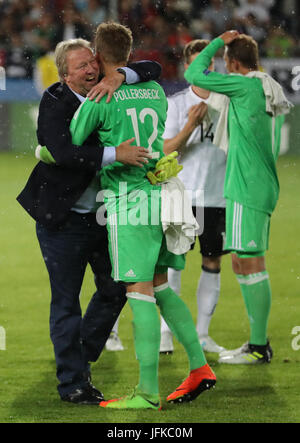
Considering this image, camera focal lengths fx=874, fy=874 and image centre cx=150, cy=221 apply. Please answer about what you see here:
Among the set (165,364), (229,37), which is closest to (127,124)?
(229,37)

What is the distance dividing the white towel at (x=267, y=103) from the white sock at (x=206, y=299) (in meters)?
0.74

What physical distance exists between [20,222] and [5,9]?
11.0 m

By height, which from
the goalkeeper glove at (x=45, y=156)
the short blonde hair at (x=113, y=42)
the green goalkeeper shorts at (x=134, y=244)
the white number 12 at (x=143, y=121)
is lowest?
the green goalkeeper shorts at (x=134, y=244)

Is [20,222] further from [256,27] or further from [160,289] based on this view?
[256,27]

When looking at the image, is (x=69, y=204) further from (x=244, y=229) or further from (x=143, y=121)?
(x=244, y=229)

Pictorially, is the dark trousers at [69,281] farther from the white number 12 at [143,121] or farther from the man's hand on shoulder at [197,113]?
the man's hand on shoulder at [197,113]

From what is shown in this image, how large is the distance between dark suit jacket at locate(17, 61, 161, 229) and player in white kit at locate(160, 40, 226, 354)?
0.99 meters

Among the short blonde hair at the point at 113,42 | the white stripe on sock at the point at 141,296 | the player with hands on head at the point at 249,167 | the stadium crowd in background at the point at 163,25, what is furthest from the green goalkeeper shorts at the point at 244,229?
the stadium crowd in background at the point at 163,25

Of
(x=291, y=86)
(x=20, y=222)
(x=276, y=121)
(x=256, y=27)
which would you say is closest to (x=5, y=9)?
(x=256, y=27)

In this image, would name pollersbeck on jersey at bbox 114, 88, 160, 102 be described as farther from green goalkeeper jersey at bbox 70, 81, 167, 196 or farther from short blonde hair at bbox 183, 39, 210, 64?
short blonde hair at bbox 183, 39, 210, 64

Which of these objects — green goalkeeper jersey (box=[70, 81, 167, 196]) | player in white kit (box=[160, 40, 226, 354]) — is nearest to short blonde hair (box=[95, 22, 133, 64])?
green goalkeeper jersey (box=[70, 81, 167, 196])

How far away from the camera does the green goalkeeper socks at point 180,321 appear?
12.2 feet

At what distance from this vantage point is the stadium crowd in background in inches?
653

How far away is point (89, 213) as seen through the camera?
3.81 m
